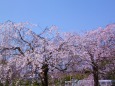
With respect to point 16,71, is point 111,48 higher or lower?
higher

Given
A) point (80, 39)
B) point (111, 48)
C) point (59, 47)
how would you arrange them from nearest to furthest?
point (59, 47)
point (80, 39)
point (111, 48)

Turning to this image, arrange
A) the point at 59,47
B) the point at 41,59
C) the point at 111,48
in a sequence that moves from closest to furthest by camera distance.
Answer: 1. the point at 41,59
2. the point at 59,47
3. the point at 111,48

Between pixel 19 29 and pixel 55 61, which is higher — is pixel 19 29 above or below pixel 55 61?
above

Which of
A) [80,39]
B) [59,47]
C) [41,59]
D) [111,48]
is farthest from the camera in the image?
[111,48]

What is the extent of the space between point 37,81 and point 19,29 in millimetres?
2083

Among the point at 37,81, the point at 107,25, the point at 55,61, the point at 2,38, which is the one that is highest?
the point at 107,25

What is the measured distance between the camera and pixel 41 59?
1003 centimetres

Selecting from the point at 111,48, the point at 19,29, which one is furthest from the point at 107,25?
the point at 19,29

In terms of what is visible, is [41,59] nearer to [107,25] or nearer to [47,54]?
[47,54]

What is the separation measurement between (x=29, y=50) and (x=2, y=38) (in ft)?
4.05

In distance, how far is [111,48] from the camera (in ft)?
43.4

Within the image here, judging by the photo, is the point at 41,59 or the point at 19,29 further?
the point at 19,29

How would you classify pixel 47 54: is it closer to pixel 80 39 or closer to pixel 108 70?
pixel 80 39

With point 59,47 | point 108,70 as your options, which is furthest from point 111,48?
point 59,47
